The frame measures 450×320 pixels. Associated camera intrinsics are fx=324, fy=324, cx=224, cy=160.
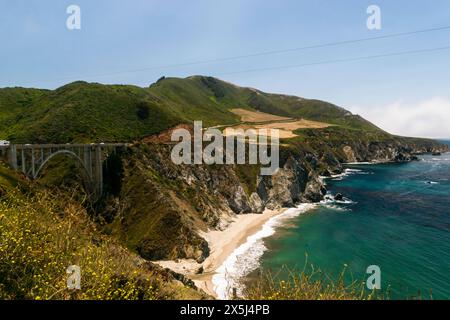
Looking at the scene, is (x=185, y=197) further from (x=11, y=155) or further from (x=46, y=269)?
(x=46, y=269)

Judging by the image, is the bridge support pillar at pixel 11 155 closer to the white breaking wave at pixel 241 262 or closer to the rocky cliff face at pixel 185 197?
the rocky cliff face at pixel 185 197

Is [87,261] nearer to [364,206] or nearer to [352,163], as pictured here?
[364,206]

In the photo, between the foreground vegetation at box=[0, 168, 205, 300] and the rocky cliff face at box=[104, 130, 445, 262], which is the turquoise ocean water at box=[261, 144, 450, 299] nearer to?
the rocky cliff face at box=[104, 130, 445, 262]

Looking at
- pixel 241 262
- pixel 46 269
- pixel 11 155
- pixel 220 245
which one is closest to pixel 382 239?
pixel 241 262

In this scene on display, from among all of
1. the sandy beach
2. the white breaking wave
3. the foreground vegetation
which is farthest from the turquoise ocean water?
the foreground vegetation
